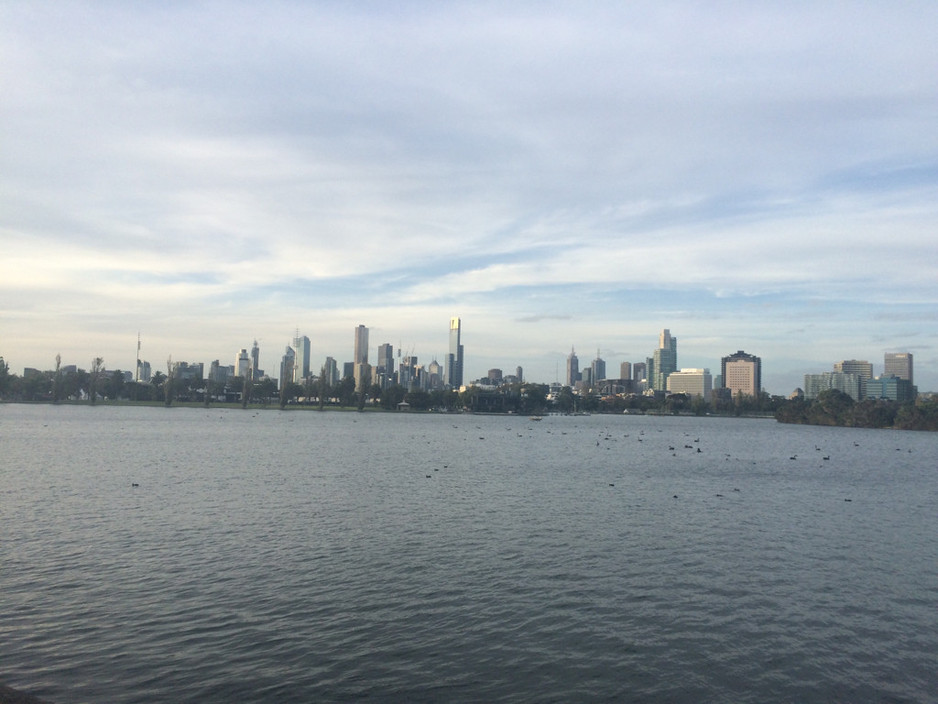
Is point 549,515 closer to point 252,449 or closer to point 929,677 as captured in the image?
point 929,677

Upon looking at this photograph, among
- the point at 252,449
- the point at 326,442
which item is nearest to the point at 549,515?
the point at 252,449

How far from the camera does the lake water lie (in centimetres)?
2392

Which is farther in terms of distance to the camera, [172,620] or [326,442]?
[326,442]

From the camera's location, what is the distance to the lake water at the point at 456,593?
23.9m

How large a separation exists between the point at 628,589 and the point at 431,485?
38969mm

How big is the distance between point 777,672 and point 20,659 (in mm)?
28075

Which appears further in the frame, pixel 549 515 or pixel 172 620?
pixel 549 515

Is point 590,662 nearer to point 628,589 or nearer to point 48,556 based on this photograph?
point 628,589

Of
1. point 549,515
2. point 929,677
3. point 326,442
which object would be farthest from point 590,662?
point 326,442

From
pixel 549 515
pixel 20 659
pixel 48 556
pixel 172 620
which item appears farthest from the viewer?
pixel 549 515

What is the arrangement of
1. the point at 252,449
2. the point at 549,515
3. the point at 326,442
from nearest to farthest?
the point at 549,515 < the point at 252,449 < the point at 326,442

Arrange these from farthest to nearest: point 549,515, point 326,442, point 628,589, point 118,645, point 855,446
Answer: point 855,446 < point 326,442 < point 549,515 < point 628,589 < point 118,645

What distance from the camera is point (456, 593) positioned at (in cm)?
3325

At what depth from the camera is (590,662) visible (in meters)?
25.7
